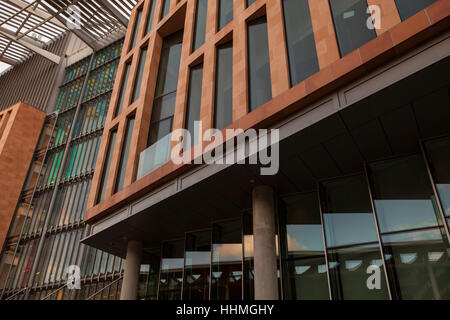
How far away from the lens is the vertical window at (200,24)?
15175 millimetres

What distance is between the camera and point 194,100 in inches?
550

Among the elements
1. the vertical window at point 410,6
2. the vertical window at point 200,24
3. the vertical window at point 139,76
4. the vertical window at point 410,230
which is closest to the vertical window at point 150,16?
the vertical window at point 139,76

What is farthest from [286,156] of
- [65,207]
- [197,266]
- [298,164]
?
[65,207]

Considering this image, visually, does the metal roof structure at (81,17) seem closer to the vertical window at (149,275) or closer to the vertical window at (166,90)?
the vertical window at (166,90)

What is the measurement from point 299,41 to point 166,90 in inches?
311

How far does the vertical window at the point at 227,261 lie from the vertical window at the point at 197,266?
1.60ft

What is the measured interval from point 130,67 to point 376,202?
15503 millimetres

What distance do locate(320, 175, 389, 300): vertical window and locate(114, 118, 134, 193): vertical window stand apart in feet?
29.4

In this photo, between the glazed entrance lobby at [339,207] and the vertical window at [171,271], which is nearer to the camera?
Answer: the glazed entrance lobby at [339,207]

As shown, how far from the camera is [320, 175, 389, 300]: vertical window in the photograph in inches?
375

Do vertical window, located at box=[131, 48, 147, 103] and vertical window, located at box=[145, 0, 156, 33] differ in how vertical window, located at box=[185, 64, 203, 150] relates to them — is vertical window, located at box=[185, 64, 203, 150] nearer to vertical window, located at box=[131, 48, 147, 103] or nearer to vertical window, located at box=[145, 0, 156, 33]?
vertical window, located at box=[131, 48, 147, 103]

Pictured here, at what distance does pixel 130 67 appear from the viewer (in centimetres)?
1994

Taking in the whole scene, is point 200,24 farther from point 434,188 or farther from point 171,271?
point 434,188
